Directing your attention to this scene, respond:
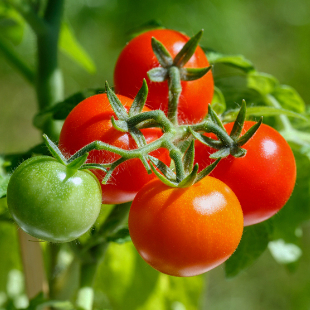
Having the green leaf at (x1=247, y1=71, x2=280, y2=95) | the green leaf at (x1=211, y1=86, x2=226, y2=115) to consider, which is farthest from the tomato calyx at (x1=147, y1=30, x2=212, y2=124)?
the green leaf at (x1=247, y1=71, x2=280, y2=95)

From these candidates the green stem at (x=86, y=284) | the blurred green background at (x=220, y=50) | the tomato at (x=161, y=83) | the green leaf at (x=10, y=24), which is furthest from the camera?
the blurred green background at (x=220, y=50)

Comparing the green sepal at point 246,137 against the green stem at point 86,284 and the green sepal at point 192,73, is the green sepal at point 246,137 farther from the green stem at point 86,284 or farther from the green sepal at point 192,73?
the green stem at point 86,284

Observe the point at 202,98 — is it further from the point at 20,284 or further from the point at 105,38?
the point at 105,38

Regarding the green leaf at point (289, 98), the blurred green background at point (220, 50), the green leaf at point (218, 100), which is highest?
the green leaf at point (218, 100)

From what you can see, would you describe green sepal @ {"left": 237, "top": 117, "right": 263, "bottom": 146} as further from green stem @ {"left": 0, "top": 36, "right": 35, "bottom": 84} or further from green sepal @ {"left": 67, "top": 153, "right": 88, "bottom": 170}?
green stem @ {"left": 0, "top": 36, "right": 35, "bottom": 84}

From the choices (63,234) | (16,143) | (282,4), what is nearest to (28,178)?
(63,234)

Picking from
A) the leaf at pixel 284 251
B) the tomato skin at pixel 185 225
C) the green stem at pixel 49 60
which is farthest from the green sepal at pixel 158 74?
the leaf at pixel 284 251
